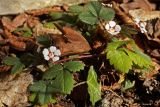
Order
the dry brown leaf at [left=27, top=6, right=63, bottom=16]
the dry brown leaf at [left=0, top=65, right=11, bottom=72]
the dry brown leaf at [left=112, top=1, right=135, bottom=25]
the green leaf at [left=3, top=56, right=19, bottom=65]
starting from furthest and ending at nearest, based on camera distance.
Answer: the dry brown leaf at [left=27, top=6, right=63, bottom=16] → the dry brown leaf at [left=112, top=1, right=135, bottom=25] → the dry brown leaf at [left=0, top=65, right=11, bottom=72] → the green leaf at [left=3, top=56, right=19, bottom=65]

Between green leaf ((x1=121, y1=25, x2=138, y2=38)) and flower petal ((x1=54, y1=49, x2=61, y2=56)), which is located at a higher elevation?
green leaf ((x1=121, y1=25, x2=138, y2=38))

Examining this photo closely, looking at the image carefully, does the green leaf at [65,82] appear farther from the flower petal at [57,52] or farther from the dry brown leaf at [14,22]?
the dry brown leaf at [14,22]

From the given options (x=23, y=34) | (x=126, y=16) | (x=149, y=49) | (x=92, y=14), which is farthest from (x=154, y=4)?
(x=23, y=34)

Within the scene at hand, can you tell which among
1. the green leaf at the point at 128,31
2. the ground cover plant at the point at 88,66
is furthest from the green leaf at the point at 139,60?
the green leaf at the point at 128,31

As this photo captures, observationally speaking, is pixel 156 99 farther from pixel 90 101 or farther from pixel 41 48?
pixel 41 48

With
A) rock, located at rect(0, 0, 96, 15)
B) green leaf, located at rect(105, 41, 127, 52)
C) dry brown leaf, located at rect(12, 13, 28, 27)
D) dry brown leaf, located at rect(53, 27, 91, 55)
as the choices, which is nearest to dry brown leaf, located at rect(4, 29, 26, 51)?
dry brown leaf, located at rect(12, 13, 28, 27)

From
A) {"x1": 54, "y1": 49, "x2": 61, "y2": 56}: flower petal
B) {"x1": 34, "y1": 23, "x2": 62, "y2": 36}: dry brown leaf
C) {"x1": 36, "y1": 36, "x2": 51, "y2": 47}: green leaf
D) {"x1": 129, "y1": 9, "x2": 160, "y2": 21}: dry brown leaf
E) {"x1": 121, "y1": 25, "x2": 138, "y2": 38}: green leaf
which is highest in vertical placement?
{"x1": 121, "y1": 25, "x2": 138, "y2": 38}: green leaf

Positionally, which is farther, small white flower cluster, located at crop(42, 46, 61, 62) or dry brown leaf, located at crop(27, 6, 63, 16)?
dry brown leaf, located at crop(27, 6, 63, 16)

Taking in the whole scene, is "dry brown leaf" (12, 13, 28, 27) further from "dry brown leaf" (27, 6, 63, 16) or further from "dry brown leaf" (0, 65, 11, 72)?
"dry brown leaf" (0, 65, 11, 72)

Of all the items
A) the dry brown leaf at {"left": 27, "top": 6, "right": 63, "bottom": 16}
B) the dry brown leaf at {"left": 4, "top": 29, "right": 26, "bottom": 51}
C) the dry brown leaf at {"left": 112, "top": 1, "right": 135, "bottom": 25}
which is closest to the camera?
the dry brown leaf at {"left": 4, "top": 29, "right": 26, "bottom": 51}
